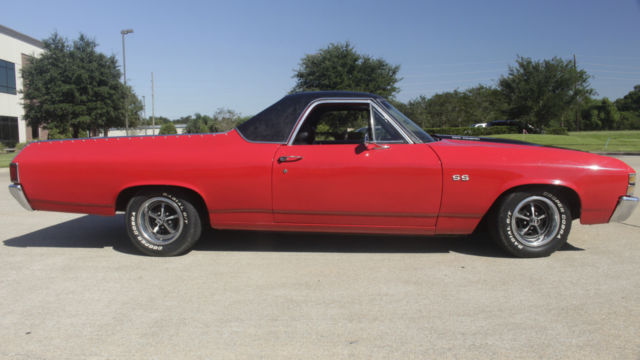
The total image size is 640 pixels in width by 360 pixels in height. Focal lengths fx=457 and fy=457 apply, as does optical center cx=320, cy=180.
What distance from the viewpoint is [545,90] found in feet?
123

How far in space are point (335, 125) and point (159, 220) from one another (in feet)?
7.17

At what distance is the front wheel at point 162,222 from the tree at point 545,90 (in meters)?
38.5

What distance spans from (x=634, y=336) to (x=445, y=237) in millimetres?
2590

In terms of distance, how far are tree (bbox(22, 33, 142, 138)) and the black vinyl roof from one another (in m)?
30.9

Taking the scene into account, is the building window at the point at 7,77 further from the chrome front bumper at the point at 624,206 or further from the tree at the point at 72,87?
the chrome front bumper at the point at 624,206

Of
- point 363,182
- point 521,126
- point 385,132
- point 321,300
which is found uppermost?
point 521,126

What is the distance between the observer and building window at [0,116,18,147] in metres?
39.8

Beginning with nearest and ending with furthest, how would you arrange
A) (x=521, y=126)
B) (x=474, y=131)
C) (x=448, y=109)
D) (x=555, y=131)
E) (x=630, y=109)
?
(x=474, y=131) < (x=555, y=131) < (x=521, y=126) < (x=448, y=109) < (x=630, y=109)

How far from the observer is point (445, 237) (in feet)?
17.3

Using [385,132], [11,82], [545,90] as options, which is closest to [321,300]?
[385,132]

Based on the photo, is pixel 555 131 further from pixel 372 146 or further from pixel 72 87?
pixel 372 146

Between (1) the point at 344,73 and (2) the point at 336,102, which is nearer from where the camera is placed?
(2) the point at 336,102

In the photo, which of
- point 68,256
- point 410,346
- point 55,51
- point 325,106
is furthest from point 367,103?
point 55,51

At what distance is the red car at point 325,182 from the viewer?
4172 mm
